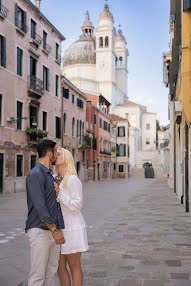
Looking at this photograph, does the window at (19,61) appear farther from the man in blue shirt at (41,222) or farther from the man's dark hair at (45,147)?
the man in blue shirt at (41,222)

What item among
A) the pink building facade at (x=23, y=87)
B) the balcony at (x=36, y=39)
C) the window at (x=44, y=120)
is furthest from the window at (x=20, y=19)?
the window at (x=44, y=120)

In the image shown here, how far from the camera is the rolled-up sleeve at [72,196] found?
3.62m

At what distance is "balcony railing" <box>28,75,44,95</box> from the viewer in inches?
1010

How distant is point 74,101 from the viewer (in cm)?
3725

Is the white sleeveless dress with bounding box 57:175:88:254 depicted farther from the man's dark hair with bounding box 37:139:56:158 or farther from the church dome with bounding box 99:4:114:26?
the church dome with bounding box 99:4:114:26

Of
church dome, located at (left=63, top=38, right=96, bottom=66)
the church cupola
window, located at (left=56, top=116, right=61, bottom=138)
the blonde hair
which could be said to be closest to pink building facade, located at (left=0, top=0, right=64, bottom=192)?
window, located at (left=56, top=116, right=61, bottom=138)

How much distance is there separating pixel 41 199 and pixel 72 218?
0.57 meters

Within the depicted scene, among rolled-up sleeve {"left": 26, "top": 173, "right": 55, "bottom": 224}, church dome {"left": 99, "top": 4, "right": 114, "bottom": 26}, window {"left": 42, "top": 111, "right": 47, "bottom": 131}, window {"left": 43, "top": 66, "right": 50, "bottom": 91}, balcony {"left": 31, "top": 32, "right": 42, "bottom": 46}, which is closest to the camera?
rolled-up sleeve {"left": 26, "top": 173, "right": 55, "bottom": 224}

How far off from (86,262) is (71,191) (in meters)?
2.41

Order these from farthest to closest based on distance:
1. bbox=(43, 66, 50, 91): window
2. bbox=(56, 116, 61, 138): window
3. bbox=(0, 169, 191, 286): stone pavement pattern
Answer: bbox=(56, 116, 61, 138): window < bbox=(43, 66, 50, 91): window < bbox=(0, 169, 191, 286): stone pavement pattern

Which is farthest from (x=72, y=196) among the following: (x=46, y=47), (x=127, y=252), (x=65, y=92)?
(x=65, y=92)

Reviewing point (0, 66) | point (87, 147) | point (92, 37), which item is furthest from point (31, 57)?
point (92, 37)

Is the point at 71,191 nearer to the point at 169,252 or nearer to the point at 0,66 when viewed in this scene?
the point at 169,252

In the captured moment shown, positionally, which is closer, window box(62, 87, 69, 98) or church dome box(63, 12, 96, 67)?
window box(62, 87, 69, 98)
